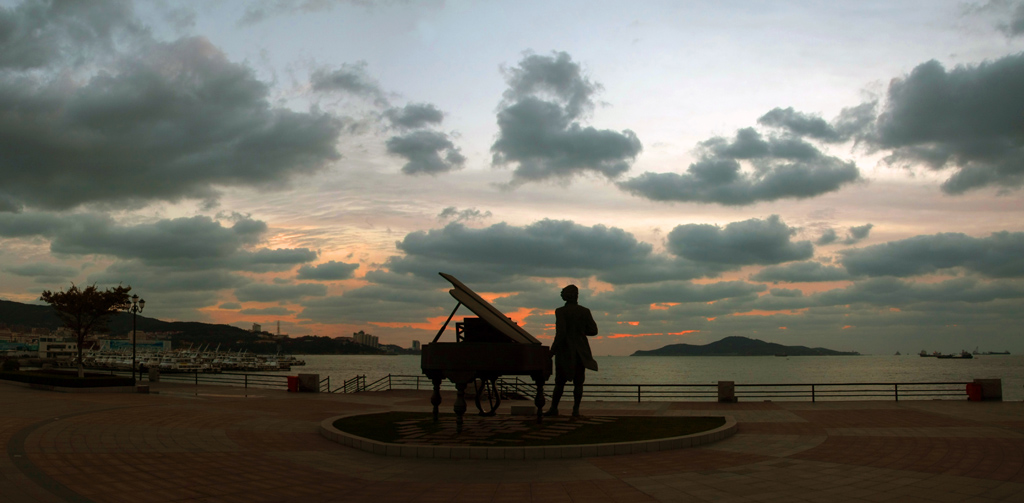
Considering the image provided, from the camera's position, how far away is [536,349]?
13.7m

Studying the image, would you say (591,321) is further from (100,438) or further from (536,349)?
(100,438)

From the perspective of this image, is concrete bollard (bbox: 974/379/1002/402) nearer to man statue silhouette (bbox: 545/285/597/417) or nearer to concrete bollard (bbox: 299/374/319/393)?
man statue silhouette (bbox: 545/285/597/417)

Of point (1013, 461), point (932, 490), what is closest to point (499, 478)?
point (932, 490)

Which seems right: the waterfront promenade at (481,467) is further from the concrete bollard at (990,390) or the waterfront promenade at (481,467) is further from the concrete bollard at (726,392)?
the concrete bollard at (726,392)

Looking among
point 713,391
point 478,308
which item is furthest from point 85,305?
point 713,391

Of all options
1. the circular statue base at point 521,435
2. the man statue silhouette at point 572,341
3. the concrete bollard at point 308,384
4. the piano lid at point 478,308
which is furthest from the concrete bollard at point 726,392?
the concrete bollard at point 308,384

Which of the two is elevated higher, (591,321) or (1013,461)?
(591,321)

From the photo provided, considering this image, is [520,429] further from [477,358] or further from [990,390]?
[990,390]

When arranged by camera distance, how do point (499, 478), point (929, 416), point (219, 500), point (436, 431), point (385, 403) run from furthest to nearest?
point (385, 403) < point (929, 416) < point (436, 431) < point (499, 478) < point (219, 500)

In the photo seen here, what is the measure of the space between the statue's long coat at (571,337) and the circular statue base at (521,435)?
4.52ft

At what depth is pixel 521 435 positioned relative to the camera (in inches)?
506

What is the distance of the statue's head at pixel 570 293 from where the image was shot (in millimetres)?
16016

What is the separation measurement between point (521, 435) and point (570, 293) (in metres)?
4.36

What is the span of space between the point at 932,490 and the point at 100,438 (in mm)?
13303
